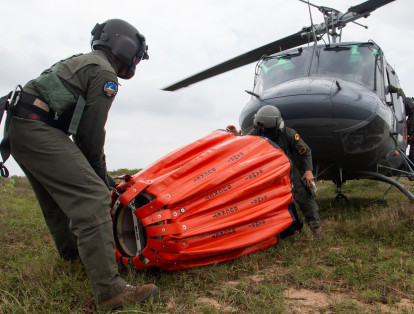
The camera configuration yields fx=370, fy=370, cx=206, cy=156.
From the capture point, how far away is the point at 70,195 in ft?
8.59

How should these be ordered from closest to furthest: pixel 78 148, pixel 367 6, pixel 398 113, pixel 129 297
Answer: pixel 129 297
pixel 78 148
pixel 398 113
pixel 367 6

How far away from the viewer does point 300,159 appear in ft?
16.4

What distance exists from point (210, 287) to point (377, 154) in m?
3.65

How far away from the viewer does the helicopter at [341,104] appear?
479 centimetres

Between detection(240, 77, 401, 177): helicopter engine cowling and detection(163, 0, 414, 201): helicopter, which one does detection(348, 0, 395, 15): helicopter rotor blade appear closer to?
detection(163, 0, 414, 201): helicopter

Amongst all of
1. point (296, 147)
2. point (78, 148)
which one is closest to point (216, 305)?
point (78, 148)

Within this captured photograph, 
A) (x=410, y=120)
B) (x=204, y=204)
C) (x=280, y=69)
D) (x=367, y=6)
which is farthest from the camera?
(x=410, y=120)

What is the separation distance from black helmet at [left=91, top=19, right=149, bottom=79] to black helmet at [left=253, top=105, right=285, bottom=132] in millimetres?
2054

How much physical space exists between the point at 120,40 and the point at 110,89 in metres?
0.54

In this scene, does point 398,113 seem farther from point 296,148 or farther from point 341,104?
point 296,148

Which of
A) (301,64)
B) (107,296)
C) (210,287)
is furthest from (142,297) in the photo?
(301,64)

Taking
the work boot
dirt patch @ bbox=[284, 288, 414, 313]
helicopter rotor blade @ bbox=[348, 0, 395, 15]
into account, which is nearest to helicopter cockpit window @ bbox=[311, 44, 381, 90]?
helicopter rotor blade @ bbox=[348, 0, 395, 15]

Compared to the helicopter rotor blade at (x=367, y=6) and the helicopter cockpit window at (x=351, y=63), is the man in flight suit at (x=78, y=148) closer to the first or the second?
the helicopter cockpit window at (x=351, y=63)

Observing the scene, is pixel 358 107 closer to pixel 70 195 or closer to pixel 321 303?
pixel 321 303
